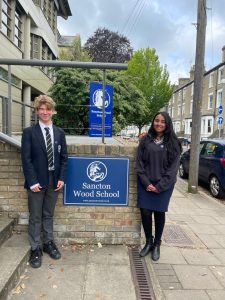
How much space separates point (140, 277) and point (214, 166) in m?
6.12

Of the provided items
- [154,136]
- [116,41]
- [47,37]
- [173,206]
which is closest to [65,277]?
[154,136]

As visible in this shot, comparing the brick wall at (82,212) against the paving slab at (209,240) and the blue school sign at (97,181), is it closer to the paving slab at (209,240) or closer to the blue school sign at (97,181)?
the blue school sign at (97,181)

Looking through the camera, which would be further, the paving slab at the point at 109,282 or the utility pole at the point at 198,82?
the utility pole at the point at 198,82

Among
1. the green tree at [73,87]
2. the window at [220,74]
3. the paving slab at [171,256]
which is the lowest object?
the paving slab at [171,256]

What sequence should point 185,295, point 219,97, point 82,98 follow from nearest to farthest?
1. point 185,295
2. point 82,98
3. point 219,97

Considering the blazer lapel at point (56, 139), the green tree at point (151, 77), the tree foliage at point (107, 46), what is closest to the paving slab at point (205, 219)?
the blazer lapel at point (56, 139)

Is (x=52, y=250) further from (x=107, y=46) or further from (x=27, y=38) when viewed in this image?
(x=107, y=46)

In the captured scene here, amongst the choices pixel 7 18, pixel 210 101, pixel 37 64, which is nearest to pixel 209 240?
pixel 37 64

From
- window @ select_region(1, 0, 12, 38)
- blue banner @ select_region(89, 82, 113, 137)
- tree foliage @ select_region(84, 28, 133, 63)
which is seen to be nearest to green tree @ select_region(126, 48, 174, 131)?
tree foliage @ select_region(84, 28, 133, 63)

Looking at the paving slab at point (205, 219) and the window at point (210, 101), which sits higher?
the window at point (210, 101)

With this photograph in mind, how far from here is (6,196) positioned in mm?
4492

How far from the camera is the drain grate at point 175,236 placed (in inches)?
202

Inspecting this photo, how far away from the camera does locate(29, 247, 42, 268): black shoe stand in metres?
3.89

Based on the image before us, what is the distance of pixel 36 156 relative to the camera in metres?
3.82
